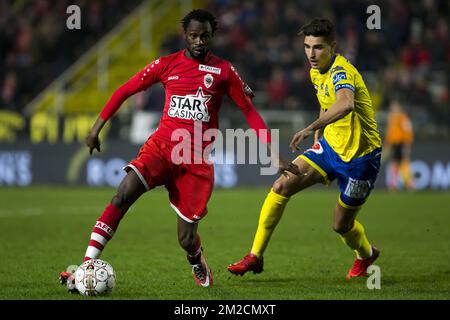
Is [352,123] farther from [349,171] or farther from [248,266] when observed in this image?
[248,266]

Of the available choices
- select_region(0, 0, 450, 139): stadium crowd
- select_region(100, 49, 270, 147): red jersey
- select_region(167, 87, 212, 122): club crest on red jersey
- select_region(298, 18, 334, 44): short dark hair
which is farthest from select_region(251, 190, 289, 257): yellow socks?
select_region(0, 0, 450, 139): stadium crowd

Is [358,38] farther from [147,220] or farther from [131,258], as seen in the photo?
[131,258]

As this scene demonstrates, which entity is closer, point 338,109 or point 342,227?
point 338,109

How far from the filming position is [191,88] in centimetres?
696

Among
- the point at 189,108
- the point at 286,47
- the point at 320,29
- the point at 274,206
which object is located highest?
the point at 286,47

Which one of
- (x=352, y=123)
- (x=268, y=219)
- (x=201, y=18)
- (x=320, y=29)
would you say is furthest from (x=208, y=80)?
(x=268, y=219)

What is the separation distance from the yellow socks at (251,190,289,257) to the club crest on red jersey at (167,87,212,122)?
3.72 ft

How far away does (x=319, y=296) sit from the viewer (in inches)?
257

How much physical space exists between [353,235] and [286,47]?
43.0 feet

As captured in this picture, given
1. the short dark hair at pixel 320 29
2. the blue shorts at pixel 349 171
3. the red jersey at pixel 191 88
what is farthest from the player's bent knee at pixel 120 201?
the short dark hair at pixel 320 29

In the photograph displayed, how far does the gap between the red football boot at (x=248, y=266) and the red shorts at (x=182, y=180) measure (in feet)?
2.35

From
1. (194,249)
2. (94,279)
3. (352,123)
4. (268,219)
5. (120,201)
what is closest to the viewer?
(94,279)

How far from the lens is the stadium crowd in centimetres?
1941
